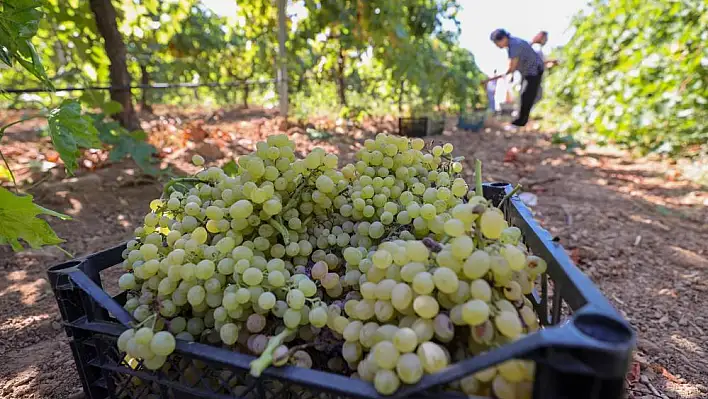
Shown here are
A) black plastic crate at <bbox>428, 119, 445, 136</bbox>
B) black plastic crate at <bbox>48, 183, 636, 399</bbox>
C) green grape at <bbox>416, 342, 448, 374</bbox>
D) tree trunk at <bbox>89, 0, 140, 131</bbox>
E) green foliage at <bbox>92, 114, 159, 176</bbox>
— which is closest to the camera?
black plastic crate at <bbox>48, 183, 636, 399</bbox>

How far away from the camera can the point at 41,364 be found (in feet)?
4.41

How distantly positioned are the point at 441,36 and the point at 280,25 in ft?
11.7

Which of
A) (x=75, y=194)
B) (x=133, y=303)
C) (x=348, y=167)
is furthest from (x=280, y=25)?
(x=133, y=303)

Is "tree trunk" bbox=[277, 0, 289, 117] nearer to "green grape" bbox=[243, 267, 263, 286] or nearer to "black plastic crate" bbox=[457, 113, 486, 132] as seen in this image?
"black plastic crate" bbox=[457, 113, 486, 132]

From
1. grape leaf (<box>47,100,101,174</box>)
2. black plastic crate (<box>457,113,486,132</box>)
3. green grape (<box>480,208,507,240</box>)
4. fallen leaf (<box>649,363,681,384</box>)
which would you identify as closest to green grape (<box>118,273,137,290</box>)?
green grape (<box>480,208,507,240</box>)

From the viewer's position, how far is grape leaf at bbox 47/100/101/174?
4.63 ft

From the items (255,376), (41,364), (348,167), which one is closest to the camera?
(255,376)

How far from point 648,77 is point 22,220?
7.09 metres

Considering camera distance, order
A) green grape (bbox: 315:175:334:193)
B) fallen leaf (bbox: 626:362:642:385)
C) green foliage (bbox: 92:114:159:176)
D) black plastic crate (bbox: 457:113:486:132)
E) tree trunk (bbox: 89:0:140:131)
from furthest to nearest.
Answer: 1. black plastic crate (bbox: 457:113:486:132)
2. tree trunk (bbox: 89:0:140:131)
3. green foliage (bbox: 92:114:159:176)
4. fallen leaf (bbox: 626:362:642:385)
5. green grape (bbox: 315:175:334:193)

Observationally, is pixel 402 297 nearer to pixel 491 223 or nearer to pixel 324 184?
pixel 491 223

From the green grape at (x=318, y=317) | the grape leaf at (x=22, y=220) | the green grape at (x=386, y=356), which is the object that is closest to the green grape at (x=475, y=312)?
the green grape at (x=386, y=356)

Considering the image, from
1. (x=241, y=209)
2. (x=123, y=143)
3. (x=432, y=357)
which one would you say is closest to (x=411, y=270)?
(x=432, y=357)

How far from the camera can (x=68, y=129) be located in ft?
4.78

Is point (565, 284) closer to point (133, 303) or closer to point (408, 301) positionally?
point (408, 301)
